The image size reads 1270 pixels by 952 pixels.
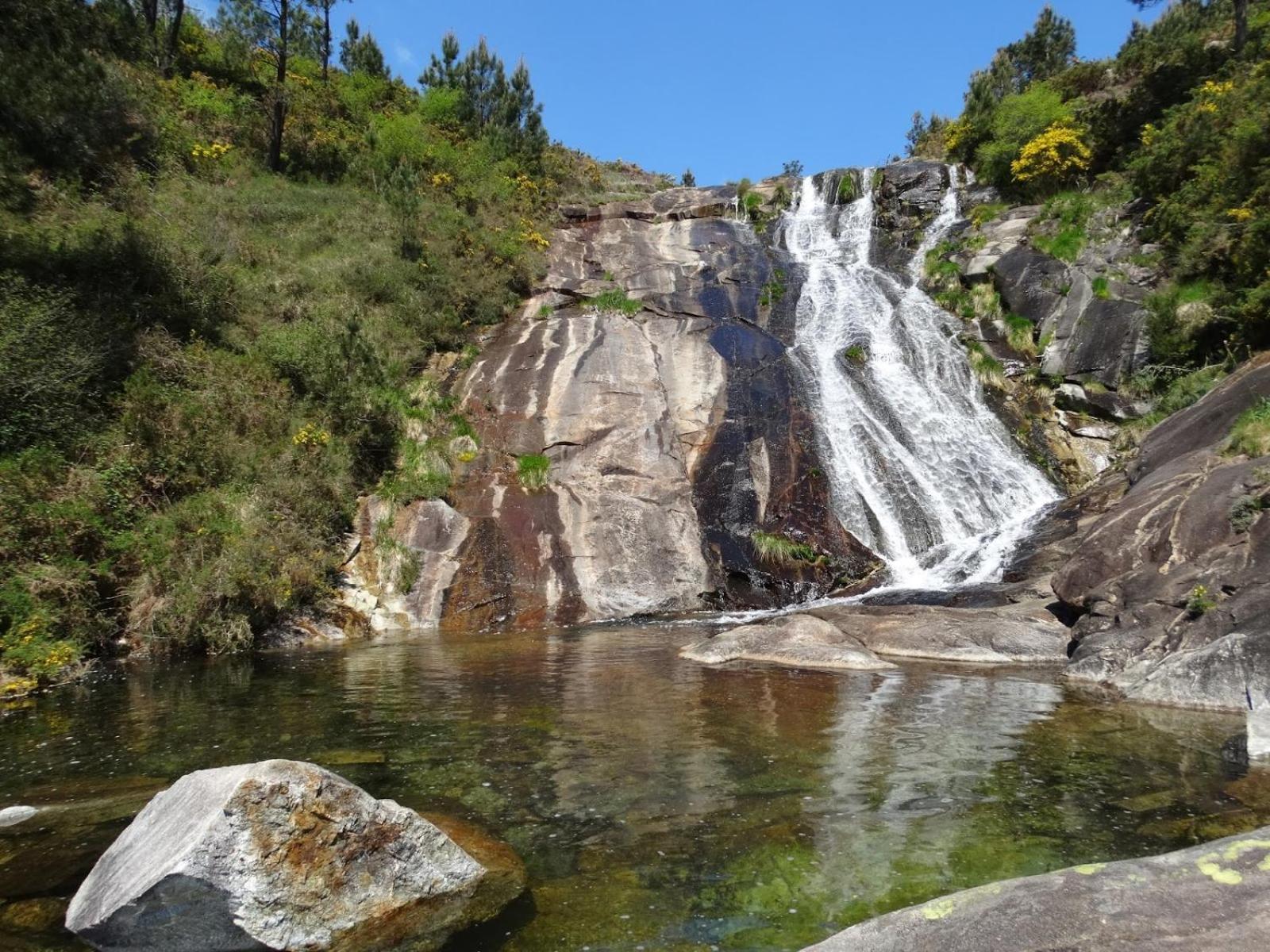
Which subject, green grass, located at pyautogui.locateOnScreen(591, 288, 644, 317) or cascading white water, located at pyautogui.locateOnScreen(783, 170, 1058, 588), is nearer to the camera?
cascading white water, located at pyautogui.locateOnScreen(783, 170, 1058, 588)

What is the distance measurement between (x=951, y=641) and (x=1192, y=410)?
26.9 ft

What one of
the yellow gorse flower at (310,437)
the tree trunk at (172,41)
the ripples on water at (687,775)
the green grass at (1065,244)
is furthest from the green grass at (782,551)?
the tree trunk at (172,41)

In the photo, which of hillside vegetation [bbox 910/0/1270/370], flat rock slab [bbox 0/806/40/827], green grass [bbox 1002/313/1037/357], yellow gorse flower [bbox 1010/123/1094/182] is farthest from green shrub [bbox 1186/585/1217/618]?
yellow gorse flower [bbox 1010/123/1094/182]

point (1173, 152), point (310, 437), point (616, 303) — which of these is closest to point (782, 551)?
point (310, 437)

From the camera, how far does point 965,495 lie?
61.4 feet

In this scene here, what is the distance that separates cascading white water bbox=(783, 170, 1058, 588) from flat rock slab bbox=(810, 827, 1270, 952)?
13.6m

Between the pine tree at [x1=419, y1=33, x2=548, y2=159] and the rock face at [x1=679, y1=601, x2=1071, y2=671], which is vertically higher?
the pine tree at [x1=419, y1=33, x2=548, y2=159]

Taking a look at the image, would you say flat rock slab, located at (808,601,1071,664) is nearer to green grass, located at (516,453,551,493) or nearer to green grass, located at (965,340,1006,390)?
green grass, located at (516,453,551,493)

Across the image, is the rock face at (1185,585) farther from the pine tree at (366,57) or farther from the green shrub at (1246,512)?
the pine tree at (366,57)

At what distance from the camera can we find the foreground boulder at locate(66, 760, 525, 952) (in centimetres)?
367

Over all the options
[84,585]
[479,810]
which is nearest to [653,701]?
[479,810]

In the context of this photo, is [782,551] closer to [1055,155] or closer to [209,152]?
[1055,155]

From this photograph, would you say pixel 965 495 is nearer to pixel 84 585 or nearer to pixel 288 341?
pixel 288 341

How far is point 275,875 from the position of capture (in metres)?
3.81
